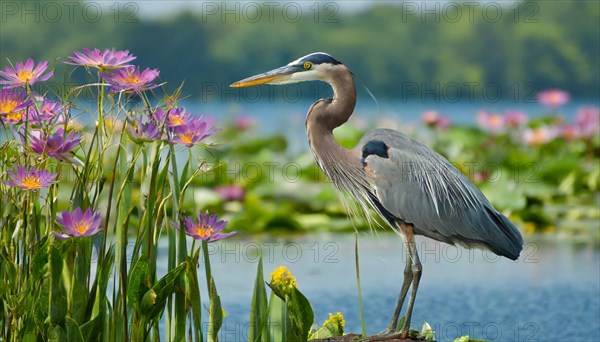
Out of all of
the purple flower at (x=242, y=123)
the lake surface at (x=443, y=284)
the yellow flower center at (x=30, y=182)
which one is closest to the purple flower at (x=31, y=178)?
the yellow flower center at (x=30, y=182)

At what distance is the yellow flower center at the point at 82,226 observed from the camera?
2.81 m

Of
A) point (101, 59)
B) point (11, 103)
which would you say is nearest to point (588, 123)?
point (101, 59)

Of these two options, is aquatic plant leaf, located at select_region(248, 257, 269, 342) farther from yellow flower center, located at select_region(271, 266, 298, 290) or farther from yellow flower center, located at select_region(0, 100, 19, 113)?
yellow flower center, located at select_region(0, 100, 19, 113)

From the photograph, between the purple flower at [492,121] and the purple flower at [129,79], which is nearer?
the purple flower at [129,79]

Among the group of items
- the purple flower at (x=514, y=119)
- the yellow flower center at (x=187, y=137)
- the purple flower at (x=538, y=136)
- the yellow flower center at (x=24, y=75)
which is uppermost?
the purple flower at (x=514, y=119)

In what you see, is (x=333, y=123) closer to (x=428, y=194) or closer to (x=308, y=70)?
(x=308, y=70)

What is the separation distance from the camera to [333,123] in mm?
3689

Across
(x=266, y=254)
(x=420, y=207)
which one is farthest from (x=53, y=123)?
(x=266, y=254)

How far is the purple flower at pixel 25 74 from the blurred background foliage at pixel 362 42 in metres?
26.1

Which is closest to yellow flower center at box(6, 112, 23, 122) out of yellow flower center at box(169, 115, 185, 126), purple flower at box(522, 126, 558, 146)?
yellow flower center at box(169, 115, 185, 126)

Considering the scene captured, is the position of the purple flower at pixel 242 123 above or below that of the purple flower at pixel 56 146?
above

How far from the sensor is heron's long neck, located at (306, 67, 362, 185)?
11.9 feet

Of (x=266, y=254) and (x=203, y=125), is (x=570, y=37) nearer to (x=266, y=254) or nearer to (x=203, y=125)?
(x=266, y=254)

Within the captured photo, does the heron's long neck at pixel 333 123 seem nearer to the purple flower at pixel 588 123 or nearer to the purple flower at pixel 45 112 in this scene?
the purple flower at pixel 45 112
